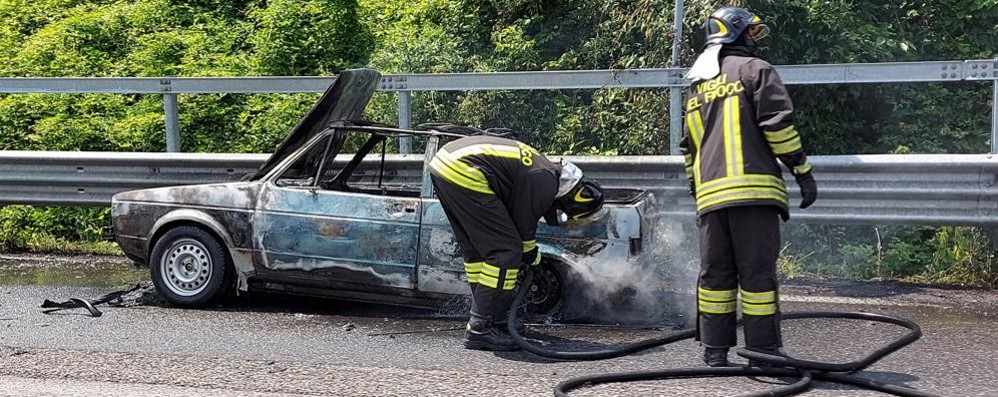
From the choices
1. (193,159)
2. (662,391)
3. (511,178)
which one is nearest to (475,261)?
(511,178)

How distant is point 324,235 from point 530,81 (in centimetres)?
253

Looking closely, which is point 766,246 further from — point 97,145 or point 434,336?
point 97,145

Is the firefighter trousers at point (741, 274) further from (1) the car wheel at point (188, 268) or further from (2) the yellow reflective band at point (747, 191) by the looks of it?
(1) the car wheel at point (188, 268)

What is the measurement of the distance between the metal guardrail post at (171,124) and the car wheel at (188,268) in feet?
7.50

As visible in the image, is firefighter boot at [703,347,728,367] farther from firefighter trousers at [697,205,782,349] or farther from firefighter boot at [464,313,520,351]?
firefighter boot at [464,313,520,351]

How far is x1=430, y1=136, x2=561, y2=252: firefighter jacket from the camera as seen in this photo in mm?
5988

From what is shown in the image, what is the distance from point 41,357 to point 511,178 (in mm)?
2668

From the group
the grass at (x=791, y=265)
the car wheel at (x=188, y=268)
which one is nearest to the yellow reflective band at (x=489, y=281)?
the car wheel at (x=188, y=268)

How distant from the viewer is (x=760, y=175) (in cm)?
518

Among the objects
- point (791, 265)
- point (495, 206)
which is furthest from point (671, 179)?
point (495, 206)

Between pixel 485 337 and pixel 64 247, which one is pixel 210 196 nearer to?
pixel 485 337

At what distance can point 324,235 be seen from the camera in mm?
6832

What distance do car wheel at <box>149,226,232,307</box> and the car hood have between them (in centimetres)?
19

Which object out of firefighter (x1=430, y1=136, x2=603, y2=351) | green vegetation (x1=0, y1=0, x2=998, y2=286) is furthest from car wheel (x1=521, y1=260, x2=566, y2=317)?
green vegetation (x1=0, y1=0, x2=998, y2=286)
